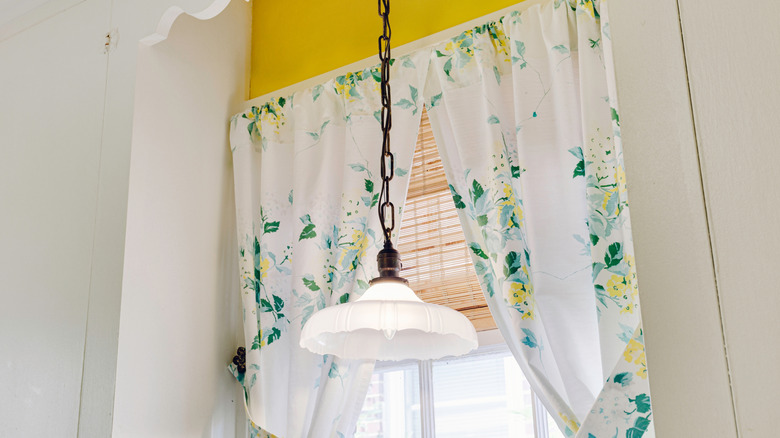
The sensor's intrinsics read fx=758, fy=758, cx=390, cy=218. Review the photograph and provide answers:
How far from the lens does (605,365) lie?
156 cm

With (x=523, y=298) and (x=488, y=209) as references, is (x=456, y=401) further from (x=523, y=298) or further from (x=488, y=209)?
(x=488, y=209)

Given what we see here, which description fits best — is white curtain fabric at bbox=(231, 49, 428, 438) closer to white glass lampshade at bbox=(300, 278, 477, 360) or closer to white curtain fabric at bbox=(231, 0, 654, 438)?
white curtain fabric at bbox=(231, 0, 654, 438)

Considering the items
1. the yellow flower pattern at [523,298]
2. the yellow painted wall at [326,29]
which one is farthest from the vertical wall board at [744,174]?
the yellow painted wall at [326,29]

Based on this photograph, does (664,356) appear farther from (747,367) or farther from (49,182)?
(49,182)

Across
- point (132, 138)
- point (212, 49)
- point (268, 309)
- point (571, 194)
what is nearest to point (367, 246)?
point (268, 309)

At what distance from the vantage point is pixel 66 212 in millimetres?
2094

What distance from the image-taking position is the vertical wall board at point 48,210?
1.96m

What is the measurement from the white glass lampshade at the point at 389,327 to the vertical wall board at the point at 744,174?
2.69 ft

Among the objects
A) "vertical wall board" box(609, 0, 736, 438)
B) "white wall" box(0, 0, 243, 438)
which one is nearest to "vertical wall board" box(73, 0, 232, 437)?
"white wall" box(0, 0, 243, 438)

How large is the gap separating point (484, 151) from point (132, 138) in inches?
37.1

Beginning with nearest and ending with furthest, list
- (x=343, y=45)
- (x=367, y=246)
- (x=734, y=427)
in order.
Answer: (x=734, y=427) → (x=367, y=246) → (x=343, y=45)

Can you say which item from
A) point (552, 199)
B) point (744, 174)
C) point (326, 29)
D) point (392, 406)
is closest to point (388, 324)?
point (552, 199)

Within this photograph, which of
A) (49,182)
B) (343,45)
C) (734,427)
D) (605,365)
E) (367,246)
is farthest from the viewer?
(343,45)

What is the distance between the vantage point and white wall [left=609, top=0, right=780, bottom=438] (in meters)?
0.60
